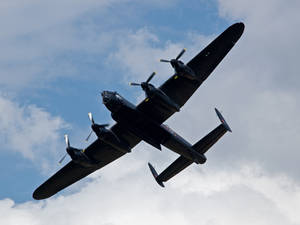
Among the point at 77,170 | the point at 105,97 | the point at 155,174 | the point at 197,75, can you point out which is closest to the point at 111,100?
the point at 105,97

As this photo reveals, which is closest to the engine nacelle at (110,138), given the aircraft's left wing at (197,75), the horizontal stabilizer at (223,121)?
the aircraft's left wing at (197,75)

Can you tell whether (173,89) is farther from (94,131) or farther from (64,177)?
(64,177)

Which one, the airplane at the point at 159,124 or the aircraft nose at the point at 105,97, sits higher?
the aircraft nose at the point at 105,97

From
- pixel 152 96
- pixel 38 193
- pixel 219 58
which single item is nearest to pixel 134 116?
pixel 152 96

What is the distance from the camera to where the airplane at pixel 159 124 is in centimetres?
3688

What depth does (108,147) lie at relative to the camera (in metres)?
43.6

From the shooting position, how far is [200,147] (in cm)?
4175

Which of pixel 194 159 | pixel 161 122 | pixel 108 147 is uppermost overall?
pixel 108 147

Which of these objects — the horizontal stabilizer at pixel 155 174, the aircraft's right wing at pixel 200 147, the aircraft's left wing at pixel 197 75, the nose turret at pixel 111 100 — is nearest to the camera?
the aircraft's left wing at pixel 197 75

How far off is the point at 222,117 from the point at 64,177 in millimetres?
16421

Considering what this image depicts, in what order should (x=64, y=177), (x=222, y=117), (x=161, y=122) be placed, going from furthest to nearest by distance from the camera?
(x=64, y=177)
(x=222, y=117)
(x=161, y=122)

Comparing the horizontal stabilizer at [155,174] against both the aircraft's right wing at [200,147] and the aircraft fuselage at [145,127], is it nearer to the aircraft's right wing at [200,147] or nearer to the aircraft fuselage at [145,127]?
the aircraft's right wing at [200,147]

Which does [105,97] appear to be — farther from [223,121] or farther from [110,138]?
[223,121]

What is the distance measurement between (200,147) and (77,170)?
1256 cm
